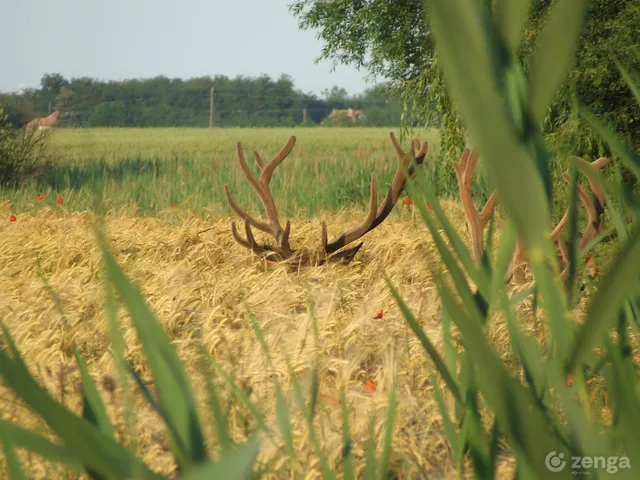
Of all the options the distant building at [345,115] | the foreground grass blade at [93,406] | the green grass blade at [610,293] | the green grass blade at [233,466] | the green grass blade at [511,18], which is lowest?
the foreground grass blade at [93,406]

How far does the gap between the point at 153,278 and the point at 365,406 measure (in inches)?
90.4

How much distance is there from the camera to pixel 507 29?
320 mm

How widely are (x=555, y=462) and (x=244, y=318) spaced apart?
9.91ft

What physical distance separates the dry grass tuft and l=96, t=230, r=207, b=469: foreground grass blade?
70 cm

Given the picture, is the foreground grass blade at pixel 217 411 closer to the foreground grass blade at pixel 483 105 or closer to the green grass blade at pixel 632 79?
the foreground grass blade at pixel 483 105

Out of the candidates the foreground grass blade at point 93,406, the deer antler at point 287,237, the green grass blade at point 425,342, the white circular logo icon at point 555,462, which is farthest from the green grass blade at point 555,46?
the deer antler at point 287,237

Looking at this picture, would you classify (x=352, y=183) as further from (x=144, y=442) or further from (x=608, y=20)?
(x=144, y=442)

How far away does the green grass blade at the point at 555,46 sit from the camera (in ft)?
0.87

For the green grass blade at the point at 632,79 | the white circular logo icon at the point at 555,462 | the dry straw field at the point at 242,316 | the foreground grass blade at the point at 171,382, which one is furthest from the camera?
the dry straw field at the point at 242,316

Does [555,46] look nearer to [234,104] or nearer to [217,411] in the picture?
[217,411]

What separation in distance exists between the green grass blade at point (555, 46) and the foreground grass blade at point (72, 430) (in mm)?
278

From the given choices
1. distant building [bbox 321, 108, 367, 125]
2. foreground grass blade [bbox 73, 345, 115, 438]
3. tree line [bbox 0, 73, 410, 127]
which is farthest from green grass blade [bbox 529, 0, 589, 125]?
distant building [bbox 321, 108, 367, 125]

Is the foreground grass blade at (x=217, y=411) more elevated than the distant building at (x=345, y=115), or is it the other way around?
the distant building at (x=345, y=115)

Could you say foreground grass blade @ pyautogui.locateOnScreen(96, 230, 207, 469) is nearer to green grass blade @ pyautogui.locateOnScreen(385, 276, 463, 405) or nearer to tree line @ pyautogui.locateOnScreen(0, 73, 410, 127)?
green grass blade @ pyautogui.locateOnScreen(385, 276, 463, 405)
